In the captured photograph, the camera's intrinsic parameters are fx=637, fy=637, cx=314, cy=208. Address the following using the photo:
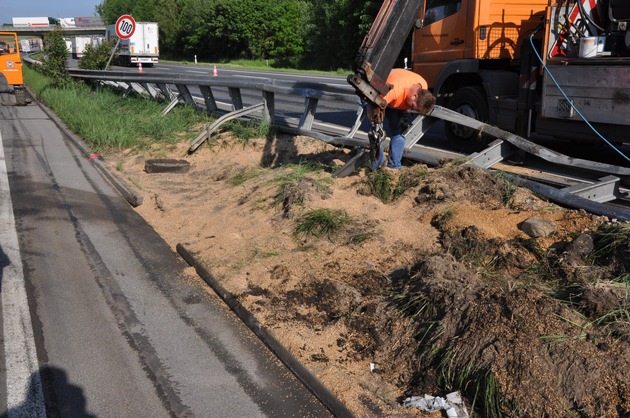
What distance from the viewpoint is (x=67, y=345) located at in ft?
14.8

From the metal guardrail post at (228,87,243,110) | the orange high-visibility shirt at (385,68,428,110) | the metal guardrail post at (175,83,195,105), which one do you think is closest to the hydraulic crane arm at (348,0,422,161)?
the orange high-visibility shirt at (385,68,428,110)

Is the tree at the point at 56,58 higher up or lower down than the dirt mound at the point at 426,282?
higher up

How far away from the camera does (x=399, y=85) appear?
23.2 ft

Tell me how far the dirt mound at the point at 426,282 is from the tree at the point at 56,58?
14.5 m

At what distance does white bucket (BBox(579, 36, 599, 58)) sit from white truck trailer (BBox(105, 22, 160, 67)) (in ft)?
141

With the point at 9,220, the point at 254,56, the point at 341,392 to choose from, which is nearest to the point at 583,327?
the point at 341,392

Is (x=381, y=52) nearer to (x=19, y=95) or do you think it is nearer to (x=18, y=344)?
(x=18, y=344)

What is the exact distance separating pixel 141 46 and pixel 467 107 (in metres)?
42.0

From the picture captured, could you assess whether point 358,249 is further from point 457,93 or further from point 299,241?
point 457,93

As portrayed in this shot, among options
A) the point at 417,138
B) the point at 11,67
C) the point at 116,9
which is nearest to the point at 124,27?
the point at 11,67

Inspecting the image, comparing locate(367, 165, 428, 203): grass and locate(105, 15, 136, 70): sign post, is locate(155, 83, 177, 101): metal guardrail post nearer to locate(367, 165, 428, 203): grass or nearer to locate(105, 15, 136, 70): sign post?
locate(105, 15, 136, 70): sign post

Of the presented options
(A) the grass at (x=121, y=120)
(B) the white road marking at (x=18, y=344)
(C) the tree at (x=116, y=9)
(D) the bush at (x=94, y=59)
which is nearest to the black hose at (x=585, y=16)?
(A) the grass at (x=121, y=120)

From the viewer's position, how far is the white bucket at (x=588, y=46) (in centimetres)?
811

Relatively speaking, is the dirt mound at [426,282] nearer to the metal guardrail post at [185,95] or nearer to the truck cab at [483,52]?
the truck cab at [483,52]
